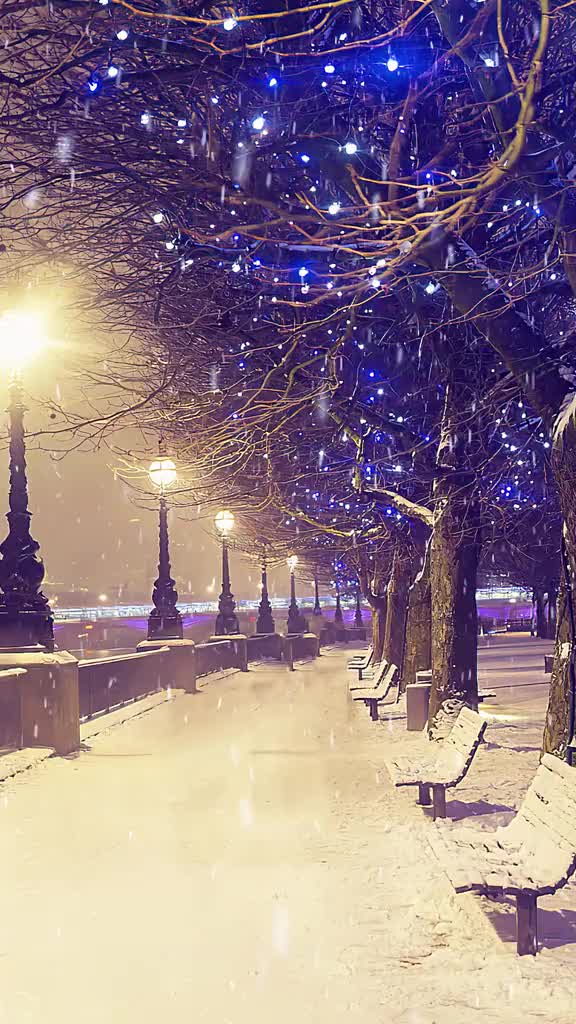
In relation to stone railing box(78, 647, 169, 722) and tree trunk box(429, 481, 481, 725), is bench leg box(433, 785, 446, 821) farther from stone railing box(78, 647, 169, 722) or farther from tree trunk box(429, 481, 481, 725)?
stone railing box(78, 647, 169, 722)

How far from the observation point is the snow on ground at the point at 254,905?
532 centimetres

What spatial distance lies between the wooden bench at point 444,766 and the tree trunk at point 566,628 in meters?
0.65

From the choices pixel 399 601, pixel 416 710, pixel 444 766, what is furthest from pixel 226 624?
pixel 444 766

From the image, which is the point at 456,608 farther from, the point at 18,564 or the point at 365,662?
the point at 365,662

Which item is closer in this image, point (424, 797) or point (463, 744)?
point (463, 744)

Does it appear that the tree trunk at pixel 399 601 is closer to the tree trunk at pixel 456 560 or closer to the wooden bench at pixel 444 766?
the tree trunk at pixel 456 560

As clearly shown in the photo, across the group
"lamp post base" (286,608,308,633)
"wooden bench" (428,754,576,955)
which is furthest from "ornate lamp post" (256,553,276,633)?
"wooden bench" (428,754,576,955)

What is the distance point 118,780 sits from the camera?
1248 centimetres

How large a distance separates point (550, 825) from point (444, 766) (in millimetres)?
3706

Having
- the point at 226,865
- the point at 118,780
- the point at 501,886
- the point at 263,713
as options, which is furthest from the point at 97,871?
the point at 263,713

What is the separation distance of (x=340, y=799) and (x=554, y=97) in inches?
279

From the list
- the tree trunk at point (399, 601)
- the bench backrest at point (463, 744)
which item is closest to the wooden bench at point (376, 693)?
the tree trunk at point (399, 601)

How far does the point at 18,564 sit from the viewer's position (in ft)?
49.4

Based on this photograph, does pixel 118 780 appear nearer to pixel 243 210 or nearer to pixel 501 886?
pixel 243 210
